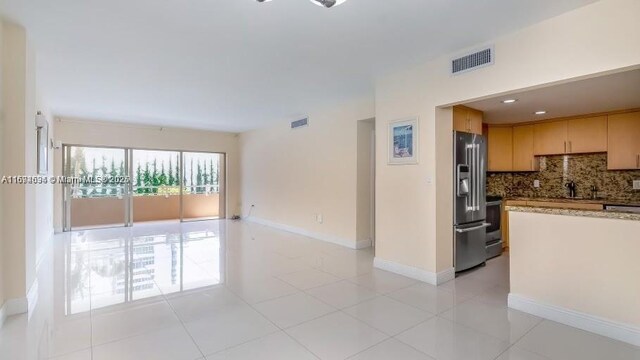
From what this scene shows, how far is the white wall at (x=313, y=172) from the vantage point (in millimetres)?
5418

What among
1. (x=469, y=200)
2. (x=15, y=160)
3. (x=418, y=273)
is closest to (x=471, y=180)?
(x=469, y=200)

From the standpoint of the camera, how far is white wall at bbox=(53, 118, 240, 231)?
22.1 ft

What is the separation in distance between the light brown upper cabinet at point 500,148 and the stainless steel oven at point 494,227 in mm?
871

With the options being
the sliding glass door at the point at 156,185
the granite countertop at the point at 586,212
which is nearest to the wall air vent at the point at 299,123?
the sliding glass door at the point at 156,185

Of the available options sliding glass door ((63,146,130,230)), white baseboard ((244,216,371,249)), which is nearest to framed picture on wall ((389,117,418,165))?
white baseboard ((244,216,371,249))

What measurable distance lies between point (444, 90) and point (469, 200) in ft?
4.82

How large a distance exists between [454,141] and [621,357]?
239 centimetres

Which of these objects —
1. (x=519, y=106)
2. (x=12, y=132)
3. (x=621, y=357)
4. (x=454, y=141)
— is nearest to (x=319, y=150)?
(x=454, y=141)

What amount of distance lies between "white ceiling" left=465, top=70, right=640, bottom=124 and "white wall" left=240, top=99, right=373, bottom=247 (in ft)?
6.32

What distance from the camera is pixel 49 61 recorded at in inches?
139

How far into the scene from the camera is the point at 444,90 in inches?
133

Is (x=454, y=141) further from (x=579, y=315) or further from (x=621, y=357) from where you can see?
(x=621, y=357)

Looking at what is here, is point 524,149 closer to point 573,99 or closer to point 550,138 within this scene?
point 550,138

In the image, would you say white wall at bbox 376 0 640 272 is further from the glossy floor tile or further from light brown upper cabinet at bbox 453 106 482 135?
the glossy floor tile
